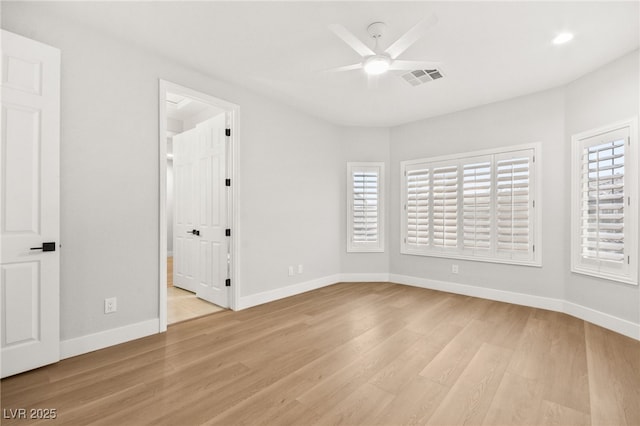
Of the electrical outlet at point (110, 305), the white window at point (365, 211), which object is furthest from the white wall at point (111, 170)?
the white window at point (365, 211)

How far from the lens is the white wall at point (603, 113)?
3037 mm

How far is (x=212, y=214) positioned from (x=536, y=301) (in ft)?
14.6

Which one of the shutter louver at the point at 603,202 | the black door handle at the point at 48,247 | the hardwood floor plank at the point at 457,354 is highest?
the shutter louver at the point at 603,202

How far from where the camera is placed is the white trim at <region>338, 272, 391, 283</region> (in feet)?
17.8

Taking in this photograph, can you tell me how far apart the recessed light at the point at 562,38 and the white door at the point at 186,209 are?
4.35 metres

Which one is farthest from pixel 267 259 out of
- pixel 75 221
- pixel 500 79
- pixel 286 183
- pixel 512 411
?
pixel 500 79

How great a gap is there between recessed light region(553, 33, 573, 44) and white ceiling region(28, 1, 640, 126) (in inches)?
2.5

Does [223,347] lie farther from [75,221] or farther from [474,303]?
[474,303]

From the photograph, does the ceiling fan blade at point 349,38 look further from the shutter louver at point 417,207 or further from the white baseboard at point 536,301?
the white baseboard at point 536,301

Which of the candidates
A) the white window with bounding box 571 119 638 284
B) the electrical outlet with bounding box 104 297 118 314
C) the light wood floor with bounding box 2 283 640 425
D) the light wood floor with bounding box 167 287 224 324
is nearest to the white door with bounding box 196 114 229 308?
the light wood floor with bounding box 167 287 224 324

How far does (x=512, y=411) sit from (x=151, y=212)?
11.0 ft

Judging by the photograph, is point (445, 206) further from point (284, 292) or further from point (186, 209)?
point (186, 209)

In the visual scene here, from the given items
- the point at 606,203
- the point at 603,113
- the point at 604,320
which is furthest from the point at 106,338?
the point at 603,113

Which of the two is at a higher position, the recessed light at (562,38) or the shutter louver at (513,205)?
the recessed light at (562,38)
